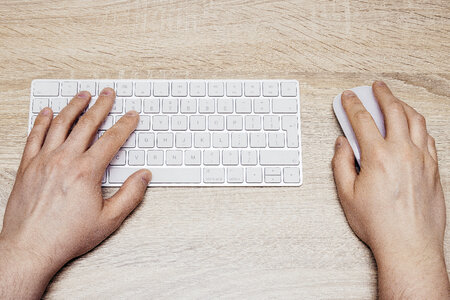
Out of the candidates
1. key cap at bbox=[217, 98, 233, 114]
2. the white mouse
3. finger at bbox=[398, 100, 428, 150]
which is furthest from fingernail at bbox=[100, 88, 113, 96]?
finger at bbox=[398, 100, 428, 150]

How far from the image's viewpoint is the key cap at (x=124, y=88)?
747 mm

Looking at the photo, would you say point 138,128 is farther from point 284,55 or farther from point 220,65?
point 284,55

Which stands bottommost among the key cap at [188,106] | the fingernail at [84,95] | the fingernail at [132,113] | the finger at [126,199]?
the finger at [126,199]

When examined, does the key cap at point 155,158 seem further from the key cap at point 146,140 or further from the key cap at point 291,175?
the key cap at point 291,175

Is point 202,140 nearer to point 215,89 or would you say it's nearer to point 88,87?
point 215,89

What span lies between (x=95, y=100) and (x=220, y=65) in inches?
10.1

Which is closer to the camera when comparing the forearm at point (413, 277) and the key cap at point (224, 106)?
the forearm at point (413, 277)

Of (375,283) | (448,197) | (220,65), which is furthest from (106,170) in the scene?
(448,197)

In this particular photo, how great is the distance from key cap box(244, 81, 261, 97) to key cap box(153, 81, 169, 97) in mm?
156

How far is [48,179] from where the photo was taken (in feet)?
2.27

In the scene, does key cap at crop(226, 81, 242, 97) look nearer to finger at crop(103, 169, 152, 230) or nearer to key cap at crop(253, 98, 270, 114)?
key cap at crop(253, 98, 270, 114)

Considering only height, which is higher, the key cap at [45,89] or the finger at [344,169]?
the key cap at [45,89]

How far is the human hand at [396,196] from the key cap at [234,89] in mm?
212

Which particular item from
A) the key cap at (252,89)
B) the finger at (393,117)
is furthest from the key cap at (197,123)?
the finger at (393,117)
